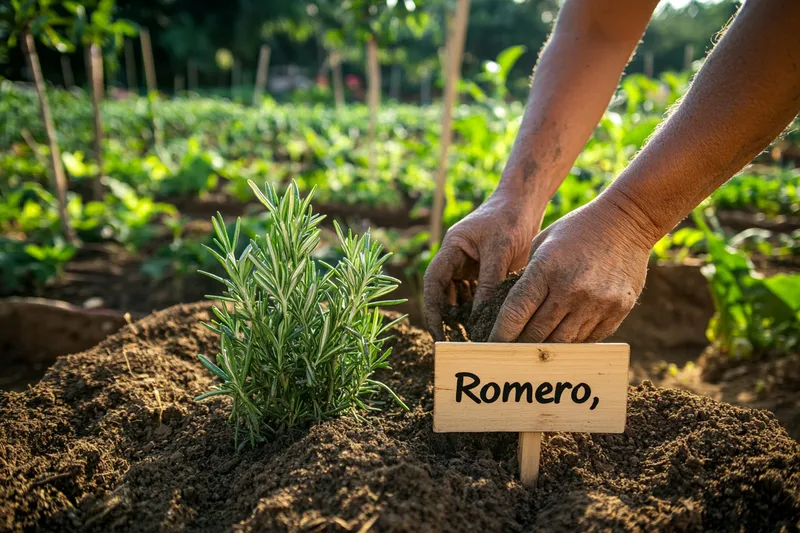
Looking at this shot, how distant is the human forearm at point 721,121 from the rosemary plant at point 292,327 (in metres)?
0.59

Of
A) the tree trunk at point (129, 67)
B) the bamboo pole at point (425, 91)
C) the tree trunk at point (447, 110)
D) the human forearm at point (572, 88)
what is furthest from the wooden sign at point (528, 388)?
the bamboo pole at point (425, 91)

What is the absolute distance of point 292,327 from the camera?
1.23 meters

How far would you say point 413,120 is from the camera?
15.1 m

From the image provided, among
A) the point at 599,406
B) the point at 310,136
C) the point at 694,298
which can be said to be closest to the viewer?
the point at 599,406

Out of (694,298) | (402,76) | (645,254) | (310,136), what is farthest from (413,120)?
(402,76)

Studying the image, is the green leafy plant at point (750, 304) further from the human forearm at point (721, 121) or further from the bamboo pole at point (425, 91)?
the bamboo pole at point (425, 91)

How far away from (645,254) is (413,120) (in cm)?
Answer: 1438

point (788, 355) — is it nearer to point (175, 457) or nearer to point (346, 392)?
point (346, 392)

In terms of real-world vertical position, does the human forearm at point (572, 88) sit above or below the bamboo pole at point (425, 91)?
below

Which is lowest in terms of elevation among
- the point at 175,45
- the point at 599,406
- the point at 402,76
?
the point at 599,406

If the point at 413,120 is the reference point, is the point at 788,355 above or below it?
below

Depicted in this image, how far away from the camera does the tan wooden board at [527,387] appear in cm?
115

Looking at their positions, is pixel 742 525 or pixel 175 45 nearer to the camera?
pixel 742 525

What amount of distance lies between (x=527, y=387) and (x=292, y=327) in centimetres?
51
